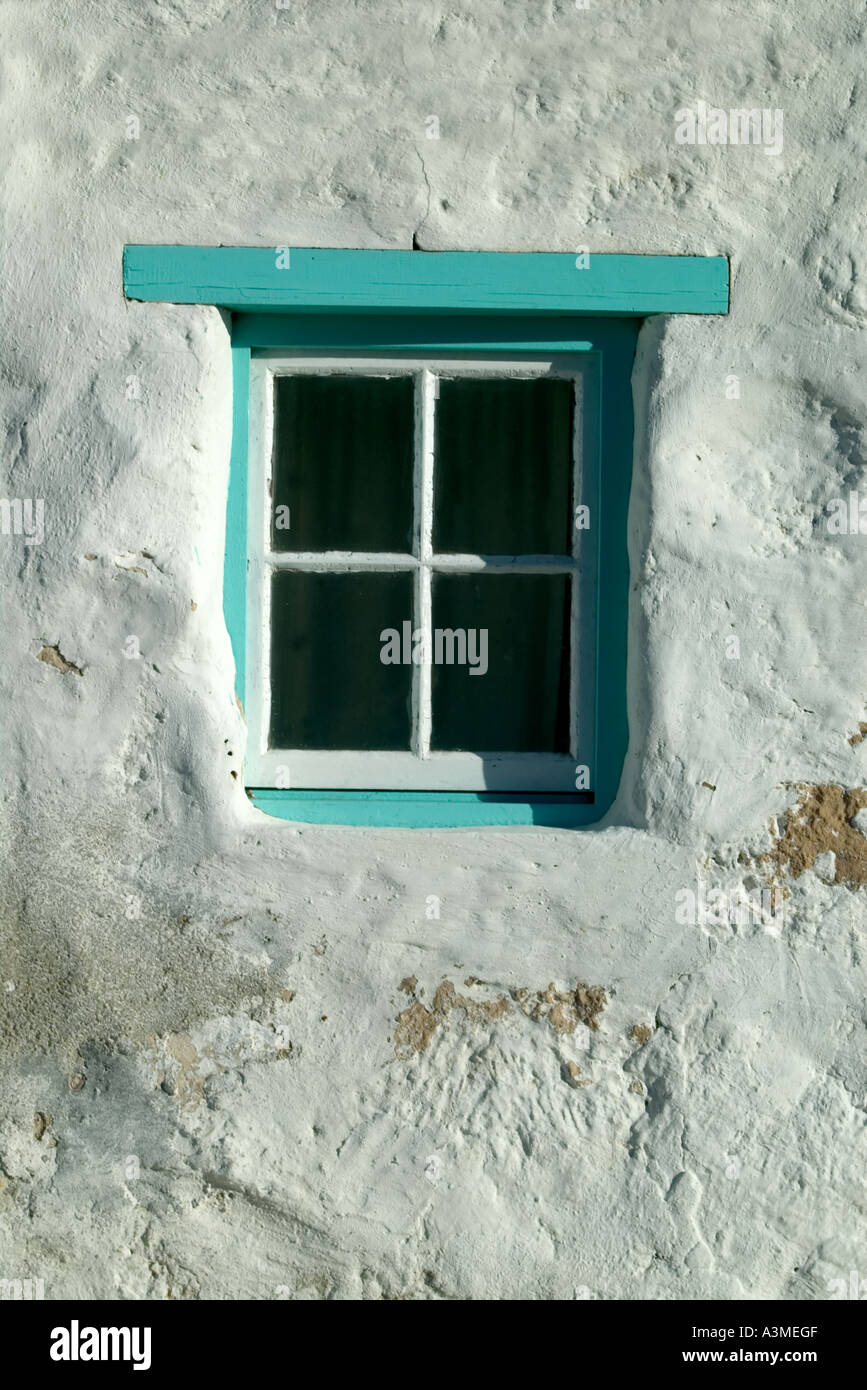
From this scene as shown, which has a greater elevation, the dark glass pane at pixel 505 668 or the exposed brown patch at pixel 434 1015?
the dark glass pane at pixel 505 668

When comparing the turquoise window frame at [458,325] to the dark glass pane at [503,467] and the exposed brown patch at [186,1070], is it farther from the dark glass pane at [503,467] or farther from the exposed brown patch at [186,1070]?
the exposed brown patch at [186,1070]

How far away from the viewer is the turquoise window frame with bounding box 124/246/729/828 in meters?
2.49

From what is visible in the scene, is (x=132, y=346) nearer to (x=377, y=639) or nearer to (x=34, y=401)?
(x=34, y=401)

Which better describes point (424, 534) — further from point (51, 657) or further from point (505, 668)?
point (51, 657)

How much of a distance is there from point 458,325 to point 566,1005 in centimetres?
143

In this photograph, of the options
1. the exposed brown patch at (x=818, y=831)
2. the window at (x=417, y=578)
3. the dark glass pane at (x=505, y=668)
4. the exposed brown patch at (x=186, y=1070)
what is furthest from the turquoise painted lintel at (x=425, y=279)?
the exposed brown patch at (x=186, y=1070)

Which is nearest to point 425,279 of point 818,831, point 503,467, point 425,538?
point 503,467

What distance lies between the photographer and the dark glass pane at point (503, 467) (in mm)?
2650

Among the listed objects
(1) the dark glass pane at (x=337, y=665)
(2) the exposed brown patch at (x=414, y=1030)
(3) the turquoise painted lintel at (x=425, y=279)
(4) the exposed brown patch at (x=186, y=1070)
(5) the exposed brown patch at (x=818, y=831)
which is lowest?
(4) the exposed brown patch at (x=186, y=1070)

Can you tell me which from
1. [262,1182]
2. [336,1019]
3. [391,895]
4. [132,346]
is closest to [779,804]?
[391,895]

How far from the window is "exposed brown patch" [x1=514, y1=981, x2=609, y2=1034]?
432mm

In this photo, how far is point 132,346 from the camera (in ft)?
8.20

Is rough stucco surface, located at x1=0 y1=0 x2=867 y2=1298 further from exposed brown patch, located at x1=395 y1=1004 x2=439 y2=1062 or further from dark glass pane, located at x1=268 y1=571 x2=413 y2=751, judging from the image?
dark glass pane, located at x1=268 y1=571 x2=413 y2=751

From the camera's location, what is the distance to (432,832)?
2502mm
